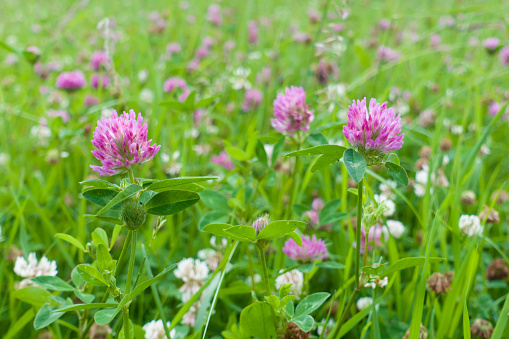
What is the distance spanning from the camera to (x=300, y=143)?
1025 mm

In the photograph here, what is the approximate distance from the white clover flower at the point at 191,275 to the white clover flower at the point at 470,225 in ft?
2.01

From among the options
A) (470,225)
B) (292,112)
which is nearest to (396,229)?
(470,225)

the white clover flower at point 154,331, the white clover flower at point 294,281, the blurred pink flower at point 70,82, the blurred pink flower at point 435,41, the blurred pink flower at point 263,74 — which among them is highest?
the blurred pink flower at point 435,41

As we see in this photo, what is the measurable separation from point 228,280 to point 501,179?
1.15 m

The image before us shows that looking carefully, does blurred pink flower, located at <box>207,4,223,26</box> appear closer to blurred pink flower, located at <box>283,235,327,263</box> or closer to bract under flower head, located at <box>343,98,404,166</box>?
blurred pink flower, located at <box>283,235,327,263</box>

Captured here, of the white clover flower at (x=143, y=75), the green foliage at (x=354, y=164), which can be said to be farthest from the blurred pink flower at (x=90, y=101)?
the green foliage at (x=354, y=164)

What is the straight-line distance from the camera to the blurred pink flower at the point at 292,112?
99 cm

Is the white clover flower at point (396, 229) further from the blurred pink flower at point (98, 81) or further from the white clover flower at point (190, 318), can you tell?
the blurred pink flower at point (98, 81)

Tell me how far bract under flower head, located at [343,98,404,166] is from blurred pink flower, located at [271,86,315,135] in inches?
13.2

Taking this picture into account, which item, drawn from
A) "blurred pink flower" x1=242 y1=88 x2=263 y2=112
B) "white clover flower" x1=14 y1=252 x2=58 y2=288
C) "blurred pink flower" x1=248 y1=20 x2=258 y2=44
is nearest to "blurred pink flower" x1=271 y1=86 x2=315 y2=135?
"white clover flower" x1=14 y1=252 x2=58 y2=288

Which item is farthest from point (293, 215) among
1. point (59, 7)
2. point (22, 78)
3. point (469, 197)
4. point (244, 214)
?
point (59, 7)

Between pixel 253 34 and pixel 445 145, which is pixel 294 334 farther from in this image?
pixel 253 34

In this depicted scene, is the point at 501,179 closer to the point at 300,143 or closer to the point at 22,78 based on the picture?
the point at 300,143

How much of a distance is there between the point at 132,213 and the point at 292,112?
0.52 metres
